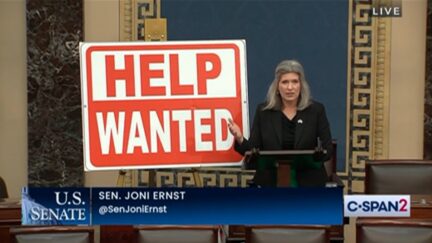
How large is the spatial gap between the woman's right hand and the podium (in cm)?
16

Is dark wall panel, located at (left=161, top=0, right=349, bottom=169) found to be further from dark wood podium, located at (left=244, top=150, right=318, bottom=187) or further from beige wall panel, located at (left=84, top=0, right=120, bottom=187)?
dark wood podium, located at (left=244, top=150, right=318, bottom=187)

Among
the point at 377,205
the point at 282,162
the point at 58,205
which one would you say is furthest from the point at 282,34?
the point at 58,205

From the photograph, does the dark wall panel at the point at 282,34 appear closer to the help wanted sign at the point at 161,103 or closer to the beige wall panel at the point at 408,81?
the beige wall panel at the point at 408,81

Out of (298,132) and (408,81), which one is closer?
(298,132)

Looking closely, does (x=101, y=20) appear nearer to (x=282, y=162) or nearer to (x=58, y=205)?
(x=282, y=162)

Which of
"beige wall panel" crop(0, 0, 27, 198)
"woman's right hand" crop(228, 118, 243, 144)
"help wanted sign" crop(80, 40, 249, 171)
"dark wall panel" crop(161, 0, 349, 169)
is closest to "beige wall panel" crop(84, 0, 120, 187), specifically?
"dark wall panel" crop(161, 0, 349, 169)

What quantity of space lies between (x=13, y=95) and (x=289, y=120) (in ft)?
9.64

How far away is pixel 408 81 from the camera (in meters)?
5.99

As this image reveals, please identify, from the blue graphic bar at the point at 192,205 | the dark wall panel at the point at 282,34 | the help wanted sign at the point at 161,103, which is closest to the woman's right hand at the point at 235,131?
the help wanted sign at the point at 161,103

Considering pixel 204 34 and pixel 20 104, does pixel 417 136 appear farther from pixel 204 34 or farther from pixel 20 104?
pixel 20 104

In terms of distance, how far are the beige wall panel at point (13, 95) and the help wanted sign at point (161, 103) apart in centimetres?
233

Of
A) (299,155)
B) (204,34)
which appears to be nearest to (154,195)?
(299,155)

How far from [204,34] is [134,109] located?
227 cm

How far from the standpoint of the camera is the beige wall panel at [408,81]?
594 cm
